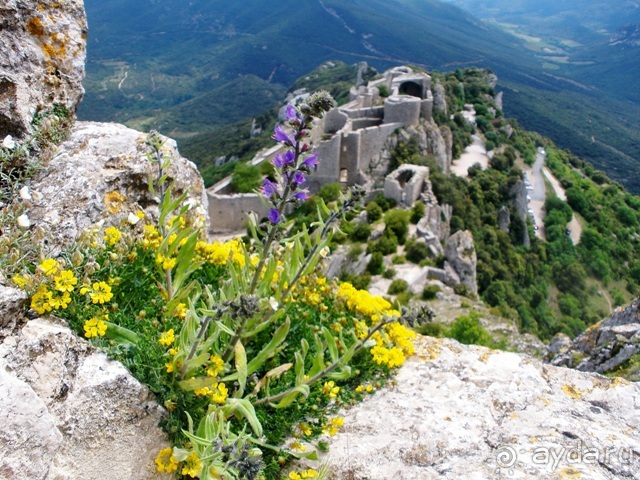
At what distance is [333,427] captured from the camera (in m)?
3.04

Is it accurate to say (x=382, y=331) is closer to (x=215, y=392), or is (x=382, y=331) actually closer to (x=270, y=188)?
(x=215, y=392)

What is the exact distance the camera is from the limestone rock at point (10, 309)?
254 cm

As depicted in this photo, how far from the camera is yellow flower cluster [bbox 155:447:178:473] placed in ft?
8.28

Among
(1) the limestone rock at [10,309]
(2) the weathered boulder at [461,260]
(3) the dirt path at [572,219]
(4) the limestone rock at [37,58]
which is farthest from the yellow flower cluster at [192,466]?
(3) the dirt path at [572,219]

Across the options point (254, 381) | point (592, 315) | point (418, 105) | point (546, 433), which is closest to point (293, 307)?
point (254, 381)

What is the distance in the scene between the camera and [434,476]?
109 inches

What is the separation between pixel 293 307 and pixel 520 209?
33.2 metres

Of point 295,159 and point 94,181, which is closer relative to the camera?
point 295,159

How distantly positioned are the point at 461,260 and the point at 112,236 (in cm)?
1738

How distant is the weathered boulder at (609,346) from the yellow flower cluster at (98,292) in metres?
4.04

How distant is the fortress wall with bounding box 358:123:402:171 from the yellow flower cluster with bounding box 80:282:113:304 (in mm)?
22797

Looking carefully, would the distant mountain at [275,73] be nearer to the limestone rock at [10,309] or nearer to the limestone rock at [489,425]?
the limestone rock at [489,425]

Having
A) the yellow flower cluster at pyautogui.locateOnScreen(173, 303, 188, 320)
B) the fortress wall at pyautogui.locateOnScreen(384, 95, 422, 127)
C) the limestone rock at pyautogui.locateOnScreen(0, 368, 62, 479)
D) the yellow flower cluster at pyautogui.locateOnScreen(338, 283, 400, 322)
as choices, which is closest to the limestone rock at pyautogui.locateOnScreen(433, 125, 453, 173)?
the fortress wall at pyautogui.locateOnScreen(384, 95, 422, 127)

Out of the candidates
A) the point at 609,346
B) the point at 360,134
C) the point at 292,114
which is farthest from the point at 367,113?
the point at 292,114
